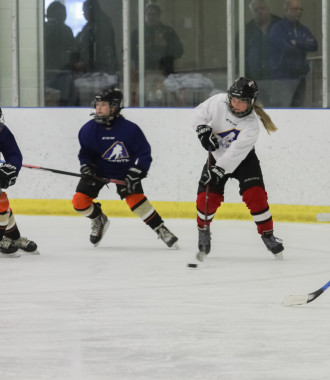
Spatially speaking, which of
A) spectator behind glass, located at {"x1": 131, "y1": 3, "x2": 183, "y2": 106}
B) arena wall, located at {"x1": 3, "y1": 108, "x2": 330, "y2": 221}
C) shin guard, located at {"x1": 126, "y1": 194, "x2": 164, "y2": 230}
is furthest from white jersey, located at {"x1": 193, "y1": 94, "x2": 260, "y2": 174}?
spectator behind glass, located at {"x1": 131, "y1": 3, "x2": 183, "y2": 106}

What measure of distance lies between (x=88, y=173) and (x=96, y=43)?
234cm

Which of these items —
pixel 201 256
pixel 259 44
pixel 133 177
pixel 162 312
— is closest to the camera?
pixel 162 312

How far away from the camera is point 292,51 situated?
6676mm

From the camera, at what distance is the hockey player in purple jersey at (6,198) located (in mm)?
4602

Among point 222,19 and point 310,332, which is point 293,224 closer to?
point 222,19

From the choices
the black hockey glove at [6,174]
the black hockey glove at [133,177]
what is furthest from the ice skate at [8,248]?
the black hockey glove at [133,177]

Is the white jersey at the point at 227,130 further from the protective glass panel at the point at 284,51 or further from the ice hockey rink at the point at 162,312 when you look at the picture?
the protective glass panel at the point at 284,51

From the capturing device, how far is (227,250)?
16.7ft

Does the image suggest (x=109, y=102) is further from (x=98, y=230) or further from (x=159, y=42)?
(x=159, y=42)

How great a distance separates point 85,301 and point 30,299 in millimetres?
204

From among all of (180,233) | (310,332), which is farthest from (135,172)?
(310,332)

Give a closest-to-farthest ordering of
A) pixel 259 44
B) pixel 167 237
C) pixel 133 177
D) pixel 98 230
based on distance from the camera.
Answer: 1. pixel 133 177
2. pixel 167 237
3. pixel 98 230
4. pixel 259 44

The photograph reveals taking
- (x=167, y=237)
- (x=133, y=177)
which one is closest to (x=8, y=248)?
(x=133, y=177)

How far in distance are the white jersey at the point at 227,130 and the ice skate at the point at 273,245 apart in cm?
36
